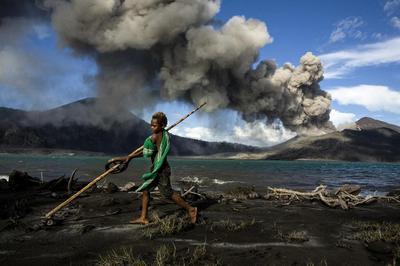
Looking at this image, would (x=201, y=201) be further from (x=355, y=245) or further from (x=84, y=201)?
(x=355, y=245)

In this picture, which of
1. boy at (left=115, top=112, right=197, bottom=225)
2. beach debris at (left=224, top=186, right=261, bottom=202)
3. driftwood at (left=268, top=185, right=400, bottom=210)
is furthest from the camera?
beach debris at (left=224, top=186, right=261, bottom=202)

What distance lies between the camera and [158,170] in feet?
26.0

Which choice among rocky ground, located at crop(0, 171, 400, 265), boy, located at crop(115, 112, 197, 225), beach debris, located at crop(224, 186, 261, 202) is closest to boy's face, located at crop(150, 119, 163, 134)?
boy, located at crop(115, 112, 197, 225)

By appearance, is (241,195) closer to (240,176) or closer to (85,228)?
(85,228)

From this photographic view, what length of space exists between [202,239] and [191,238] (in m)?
0.20

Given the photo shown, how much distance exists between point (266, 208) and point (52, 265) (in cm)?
709

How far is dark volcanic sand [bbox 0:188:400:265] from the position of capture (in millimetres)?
5656

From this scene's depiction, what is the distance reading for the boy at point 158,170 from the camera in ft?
25.8

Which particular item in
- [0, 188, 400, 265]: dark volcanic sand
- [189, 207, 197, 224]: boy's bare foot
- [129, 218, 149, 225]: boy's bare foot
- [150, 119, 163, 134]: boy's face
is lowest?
[0, 188, 400, 265]: dark volcanic sand

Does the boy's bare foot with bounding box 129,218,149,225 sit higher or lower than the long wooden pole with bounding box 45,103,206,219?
lower

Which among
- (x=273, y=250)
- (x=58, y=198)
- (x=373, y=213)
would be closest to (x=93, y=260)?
(x=273, y=250)

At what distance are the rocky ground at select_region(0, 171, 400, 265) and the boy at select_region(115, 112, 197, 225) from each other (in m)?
0.33

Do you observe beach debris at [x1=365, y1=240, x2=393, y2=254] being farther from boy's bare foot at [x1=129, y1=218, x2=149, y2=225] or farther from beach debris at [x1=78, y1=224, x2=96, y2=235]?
beach debris at [x1=78, y1=224, x2=96, y2=235]

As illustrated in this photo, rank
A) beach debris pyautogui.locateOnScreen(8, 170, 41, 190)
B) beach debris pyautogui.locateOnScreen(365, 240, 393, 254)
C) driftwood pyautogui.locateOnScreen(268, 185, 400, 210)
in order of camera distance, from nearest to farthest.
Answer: beach debris pyautogui.locateOnScreen(365, 240, 393, 254)
driftwood pyautogui.locateOnScreen(268, 185, 400, 210)
beach debris pyautogui.locateOnScreen(8, 170, 41, 190)
